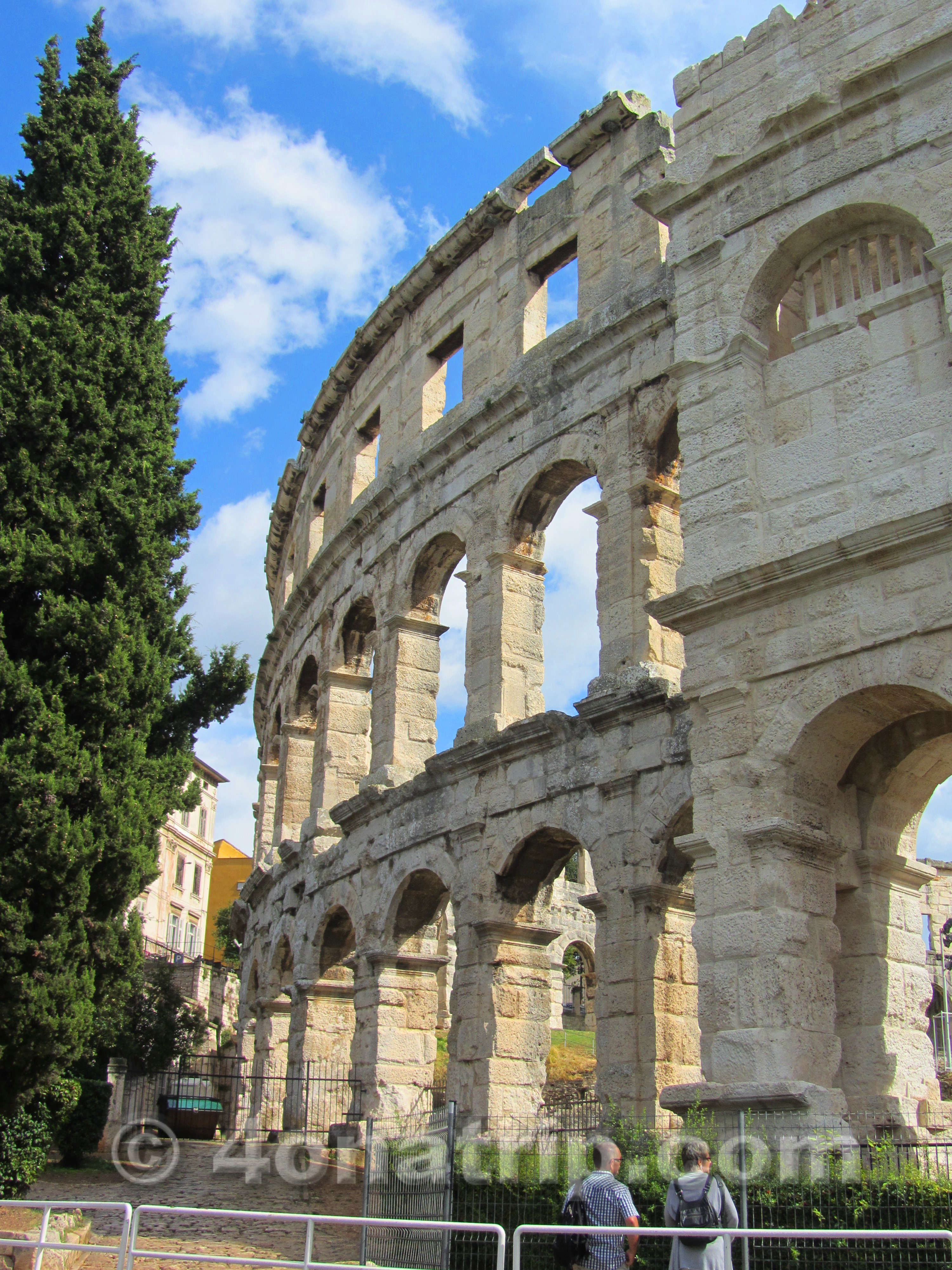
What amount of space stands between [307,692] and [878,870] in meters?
13.0

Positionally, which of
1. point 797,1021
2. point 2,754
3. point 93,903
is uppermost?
point 2,754

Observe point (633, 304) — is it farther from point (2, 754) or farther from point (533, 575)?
point (2, 754)

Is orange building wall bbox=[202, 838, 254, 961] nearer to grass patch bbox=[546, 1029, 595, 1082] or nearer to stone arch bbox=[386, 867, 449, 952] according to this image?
grass patch bbox=[546, 1029, 595, 1082]

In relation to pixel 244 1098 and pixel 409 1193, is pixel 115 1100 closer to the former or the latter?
pixel 244 1098

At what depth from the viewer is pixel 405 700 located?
50.7ft

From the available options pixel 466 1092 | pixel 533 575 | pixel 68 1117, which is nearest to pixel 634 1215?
pixel 466 1092

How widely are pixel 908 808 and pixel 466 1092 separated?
5.68 m

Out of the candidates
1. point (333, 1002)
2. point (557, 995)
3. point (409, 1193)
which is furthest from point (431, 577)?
point (557, 995)

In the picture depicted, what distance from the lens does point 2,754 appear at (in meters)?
10.2

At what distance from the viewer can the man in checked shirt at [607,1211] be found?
16.9 feet

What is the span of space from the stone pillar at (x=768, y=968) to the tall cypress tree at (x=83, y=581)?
4928mm

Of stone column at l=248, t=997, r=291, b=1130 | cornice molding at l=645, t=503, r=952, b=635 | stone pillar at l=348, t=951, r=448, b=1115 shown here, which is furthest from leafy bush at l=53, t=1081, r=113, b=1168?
cornice molding at l=645, t=503, r=952, b=635

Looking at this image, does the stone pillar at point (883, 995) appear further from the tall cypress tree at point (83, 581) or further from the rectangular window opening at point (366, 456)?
the rectangular window opening at point (366, 456)

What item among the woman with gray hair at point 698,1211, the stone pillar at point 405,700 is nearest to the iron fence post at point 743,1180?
the woman with gray hair at point 698,1211
